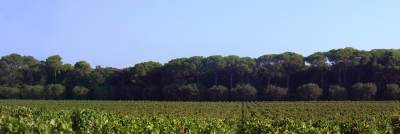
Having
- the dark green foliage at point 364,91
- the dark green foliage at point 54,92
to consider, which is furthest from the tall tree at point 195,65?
the dark green foliage at point 364,91

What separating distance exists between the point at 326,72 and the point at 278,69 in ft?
33.1

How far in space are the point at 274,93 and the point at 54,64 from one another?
52.5 meters

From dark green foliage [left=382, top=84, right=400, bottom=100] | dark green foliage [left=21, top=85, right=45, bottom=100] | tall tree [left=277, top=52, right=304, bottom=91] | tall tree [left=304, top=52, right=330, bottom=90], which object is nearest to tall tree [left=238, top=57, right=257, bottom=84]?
tall tree [left=277, top=52, right=304, bottom=91]

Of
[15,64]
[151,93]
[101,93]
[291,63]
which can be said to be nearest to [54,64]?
[15,64]

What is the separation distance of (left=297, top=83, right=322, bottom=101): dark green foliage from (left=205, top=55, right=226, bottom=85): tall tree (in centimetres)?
1986

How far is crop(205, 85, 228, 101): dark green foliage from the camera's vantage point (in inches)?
3558

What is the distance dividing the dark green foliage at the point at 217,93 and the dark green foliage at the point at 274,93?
8.07 m

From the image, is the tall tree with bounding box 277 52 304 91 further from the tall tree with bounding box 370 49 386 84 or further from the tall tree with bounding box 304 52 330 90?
the tall tree with bounding box 370 49 386 84

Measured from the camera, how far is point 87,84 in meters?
100

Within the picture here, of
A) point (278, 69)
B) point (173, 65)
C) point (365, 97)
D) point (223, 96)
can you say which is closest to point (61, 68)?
point (173, 65)

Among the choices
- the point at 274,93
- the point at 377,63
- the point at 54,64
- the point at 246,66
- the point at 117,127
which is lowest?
the point at 117,127

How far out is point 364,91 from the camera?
82250mm

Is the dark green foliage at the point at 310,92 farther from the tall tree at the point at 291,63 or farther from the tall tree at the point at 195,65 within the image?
the tall tree at the point at 195,65

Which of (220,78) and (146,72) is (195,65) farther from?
(146,72)
